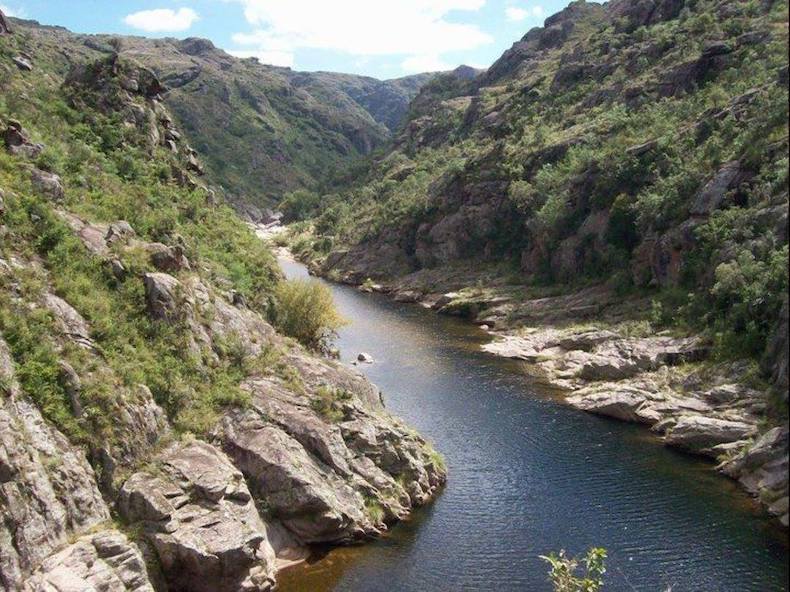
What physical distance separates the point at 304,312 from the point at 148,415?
2273 centimetres

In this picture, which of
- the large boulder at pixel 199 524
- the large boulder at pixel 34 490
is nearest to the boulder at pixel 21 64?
the large boulder at pixel 34 490

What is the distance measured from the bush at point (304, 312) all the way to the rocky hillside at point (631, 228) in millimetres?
19246

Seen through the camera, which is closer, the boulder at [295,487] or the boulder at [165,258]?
the boulder at [295,487]

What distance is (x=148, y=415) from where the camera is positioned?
1300 inches

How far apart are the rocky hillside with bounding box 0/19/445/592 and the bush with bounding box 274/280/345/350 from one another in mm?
5810

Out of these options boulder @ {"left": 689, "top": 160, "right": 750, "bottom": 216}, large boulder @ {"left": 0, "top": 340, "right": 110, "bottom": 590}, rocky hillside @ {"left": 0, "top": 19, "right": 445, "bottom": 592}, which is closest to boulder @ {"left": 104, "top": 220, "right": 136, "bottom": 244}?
rocky hillside @ {"left": 0, "top": 19, "right": 445, "bottom": 592}

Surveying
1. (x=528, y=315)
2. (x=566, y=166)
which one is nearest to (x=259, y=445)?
(x=528, y=315)

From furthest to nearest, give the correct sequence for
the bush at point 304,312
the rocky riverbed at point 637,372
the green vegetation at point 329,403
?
the bush at point 304,312, the rocky riverbed at point 637,372, the green vegetation at point 329,403

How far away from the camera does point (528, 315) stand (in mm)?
81000

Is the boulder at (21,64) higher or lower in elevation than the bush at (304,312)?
higher

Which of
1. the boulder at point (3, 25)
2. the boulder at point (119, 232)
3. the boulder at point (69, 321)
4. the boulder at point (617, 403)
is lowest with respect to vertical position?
the boulder at point (617, 403)

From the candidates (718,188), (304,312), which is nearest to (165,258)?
(304,312)

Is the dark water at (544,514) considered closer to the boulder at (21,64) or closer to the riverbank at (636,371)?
the riverbank at (636,371)

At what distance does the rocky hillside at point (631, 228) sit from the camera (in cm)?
5309
